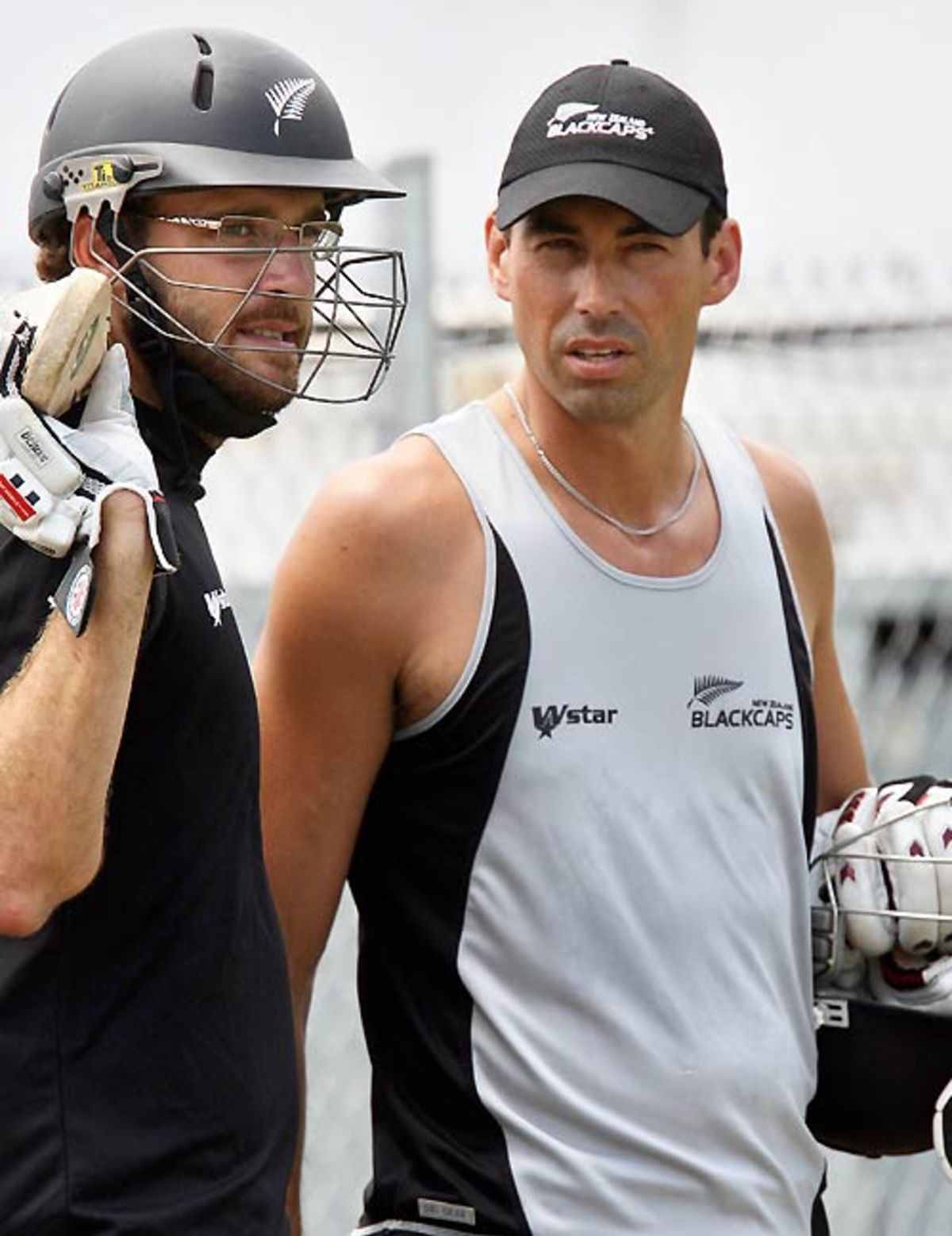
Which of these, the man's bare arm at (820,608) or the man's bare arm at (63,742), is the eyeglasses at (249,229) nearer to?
the man's bare arm at (63,742)

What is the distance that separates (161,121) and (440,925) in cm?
102

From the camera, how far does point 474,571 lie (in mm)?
3336

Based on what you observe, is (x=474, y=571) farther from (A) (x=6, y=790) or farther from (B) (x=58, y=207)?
(A) (x=6, y=790)

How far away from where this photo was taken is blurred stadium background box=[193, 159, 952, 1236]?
4531 mm

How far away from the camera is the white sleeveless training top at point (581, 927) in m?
3.26

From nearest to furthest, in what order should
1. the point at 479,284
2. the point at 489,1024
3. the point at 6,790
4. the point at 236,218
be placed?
the point at 6,790 → the point at 236,218 → the point at 489,1024 → the point at 479,284

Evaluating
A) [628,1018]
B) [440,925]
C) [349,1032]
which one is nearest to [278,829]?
[440,925]

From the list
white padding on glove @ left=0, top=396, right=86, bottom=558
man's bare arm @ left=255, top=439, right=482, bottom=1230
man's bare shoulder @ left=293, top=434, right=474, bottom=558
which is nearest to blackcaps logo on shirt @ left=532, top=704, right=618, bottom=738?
man's bare arm @ left=255, top=439, right=482, bottom=1230

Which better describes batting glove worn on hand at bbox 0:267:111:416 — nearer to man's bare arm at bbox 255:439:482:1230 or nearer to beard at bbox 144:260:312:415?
beard at bbox 144:260:312:415

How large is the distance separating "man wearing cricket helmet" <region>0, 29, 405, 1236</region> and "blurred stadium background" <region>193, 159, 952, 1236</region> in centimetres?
118

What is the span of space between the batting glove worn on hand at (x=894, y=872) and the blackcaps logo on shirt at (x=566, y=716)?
0.44 m

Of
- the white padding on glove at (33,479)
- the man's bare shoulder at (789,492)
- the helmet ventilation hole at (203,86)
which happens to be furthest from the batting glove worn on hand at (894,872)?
the white padding on glove at (33,479)

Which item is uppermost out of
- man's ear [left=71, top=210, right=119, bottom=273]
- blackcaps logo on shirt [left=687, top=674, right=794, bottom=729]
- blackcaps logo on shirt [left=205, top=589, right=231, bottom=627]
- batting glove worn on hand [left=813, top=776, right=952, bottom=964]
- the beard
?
man's ear [left=71, top=210, right=119, bottom=273]

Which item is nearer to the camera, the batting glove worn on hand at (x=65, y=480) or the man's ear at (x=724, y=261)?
the batting glove worn on hand at (x=65, y=480)
